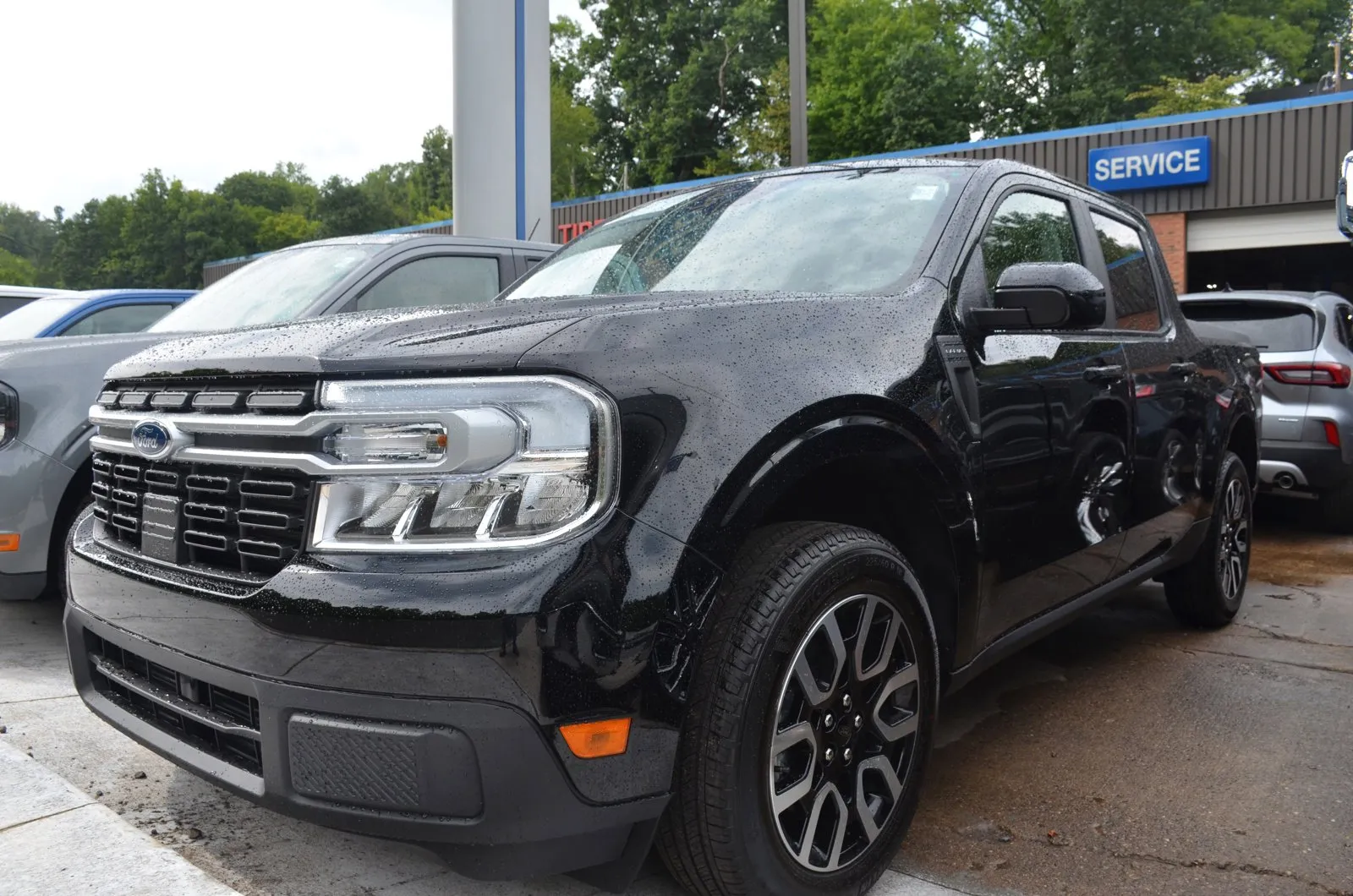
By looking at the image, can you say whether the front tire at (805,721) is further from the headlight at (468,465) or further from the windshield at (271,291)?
the windshield at (271,291)

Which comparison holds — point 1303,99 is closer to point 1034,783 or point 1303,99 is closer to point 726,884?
point 1034,783

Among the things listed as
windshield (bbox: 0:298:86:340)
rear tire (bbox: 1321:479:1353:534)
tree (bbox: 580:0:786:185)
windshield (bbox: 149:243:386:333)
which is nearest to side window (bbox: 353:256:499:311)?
windshield (bbox: 149:243:386:333)

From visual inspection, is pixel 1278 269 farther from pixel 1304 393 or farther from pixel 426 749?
pixel 426 749

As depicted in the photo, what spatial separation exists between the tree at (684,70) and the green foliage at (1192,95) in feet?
58.3

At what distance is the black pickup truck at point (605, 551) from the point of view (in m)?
1.87

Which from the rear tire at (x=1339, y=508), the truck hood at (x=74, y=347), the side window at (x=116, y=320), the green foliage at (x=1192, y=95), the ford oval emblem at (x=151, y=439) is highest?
the green foliage at (x=1192, y=95)

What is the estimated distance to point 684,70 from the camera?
53906mm

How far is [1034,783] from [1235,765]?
0.63 meters

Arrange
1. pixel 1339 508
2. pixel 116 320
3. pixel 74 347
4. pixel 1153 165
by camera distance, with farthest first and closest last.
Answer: pixel 1153 165, pixel 1339 508, pixel 116 320, pixel 74 347

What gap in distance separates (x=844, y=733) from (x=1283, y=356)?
609 centimetres

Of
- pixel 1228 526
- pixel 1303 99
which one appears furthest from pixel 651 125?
pixel 1228 526

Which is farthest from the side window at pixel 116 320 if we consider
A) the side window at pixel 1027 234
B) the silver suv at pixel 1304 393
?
the silver suv at pixel 1304 393

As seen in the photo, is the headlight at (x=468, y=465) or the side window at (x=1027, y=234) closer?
the headlight at (x=468, y=465)

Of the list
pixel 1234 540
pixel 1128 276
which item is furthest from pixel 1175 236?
pixel 1128 276
